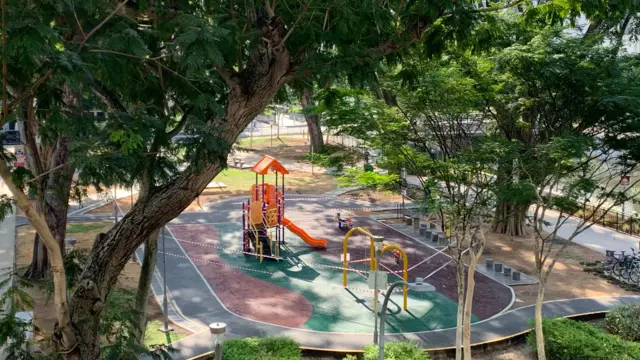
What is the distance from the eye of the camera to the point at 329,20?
8148mm

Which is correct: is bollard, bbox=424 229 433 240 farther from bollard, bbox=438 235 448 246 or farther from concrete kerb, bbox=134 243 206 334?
concrete kerb, bbox=134 243 206 334

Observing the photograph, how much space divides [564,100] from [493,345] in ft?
17.9

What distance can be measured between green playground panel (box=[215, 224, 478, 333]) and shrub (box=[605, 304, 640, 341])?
3.49m

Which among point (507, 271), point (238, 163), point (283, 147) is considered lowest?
point (507, 271)

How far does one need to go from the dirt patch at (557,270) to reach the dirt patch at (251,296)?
18.8 ft

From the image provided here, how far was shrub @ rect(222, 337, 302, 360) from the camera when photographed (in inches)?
449

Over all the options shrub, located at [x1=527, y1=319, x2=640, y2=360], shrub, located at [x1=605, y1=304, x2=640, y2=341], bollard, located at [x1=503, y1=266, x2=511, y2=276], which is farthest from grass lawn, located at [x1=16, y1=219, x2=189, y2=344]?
bollard, located at [x1=503, y1=266, x2=511, y2=276]

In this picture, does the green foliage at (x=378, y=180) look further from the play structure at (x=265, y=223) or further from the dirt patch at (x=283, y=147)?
the dirt patch at (x=283, y=147)

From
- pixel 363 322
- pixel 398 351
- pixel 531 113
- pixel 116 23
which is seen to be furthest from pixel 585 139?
pixel 116 23

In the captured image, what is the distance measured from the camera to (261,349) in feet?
38.4

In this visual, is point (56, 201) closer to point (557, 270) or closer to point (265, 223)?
point (265, 223)

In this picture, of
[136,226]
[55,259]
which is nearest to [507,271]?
[136,226]

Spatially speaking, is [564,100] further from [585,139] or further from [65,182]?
[65,182]

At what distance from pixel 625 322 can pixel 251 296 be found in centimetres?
897
